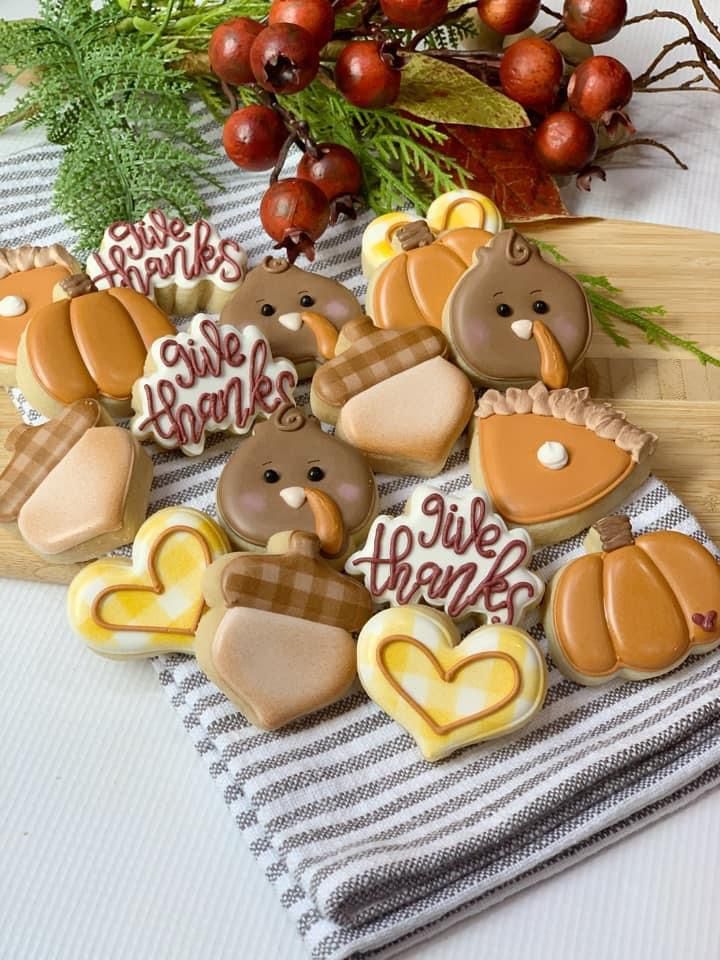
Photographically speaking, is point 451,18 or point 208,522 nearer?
point 208,522

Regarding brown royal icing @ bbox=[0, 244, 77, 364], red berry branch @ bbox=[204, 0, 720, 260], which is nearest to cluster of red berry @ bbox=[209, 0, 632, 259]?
red berry branch @ bbox=[204, 0, 720, 260]

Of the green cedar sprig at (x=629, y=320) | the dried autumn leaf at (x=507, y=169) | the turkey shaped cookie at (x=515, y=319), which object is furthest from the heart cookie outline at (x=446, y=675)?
the dried autumn leaf at (x=507, y=169)

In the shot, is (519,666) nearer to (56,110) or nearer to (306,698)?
(306,698)

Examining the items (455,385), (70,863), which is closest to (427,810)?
(70,863)

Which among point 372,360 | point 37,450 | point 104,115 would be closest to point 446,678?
point 372,360

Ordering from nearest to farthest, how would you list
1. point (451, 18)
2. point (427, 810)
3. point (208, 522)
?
1. point (427, 810)
2. point (208, 522)
3. point (451, 18)

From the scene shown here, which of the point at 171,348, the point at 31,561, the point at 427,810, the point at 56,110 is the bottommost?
the point at 427,810
